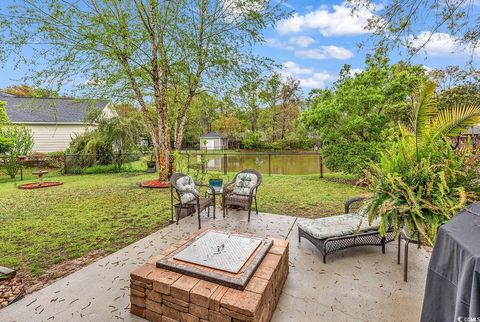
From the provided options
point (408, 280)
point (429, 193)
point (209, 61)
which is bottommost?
point (408, 280)

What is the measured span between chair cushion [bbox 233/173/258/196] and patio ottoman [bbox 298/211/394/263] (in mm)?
1753

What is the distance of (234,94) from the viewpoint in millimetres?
8133

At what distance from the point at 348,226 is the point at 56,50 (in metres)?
8.46

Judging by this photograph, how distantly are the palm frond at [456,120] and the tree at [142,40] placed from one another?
6.06 metres

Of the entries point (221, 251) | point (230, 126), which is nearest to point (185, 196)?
point (221, 251)

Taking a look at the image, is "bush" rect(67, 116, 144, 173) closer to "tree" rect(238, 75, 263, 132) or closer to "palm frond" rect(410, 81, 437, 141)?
"tree" rect(238, 75, 263, 132)

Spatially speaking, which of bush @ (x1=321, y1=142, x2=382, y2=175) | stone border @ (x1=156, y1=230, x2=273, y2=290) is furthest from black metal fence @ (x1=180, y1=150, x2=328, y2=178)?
stone border @ (x1=156, y1=230, x2=273, y2=290)

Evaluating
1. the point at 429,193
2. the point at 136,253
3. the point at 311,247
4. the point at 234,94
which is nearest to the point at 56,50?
the point at 234,94

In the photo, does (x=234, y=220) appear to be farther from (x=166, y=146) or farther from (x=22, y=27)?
(x=22, y=27)

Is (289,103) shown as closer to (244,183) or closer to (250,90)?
(250,90)

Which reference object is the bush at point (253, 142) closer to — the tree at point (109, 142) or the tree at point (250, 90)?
the tree at point (109, 142)

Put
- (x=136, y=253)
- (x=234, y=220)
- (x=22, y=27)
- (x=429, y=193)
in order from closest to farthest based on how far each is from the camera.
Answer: (x=429, y=193) → (x=136, y=253) → (x=234, y=220) → (x=22, y=27)

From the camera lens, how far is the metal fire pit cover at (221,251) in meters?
2.06

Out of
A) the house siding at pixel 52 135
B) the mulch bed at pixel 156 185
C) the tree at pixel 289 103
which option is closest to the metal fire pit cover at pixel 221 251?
the mulch bed at pixel 156 185
